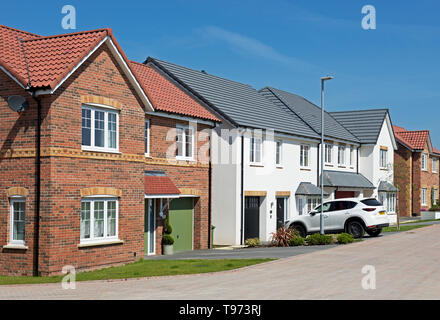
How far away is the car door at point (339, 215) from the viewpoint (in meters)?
25.7

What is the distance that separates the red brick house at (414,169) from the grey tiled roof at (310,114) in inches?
347

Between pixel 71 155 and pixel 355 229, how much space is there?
14.3 m

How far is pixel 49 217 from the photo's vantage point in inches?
635

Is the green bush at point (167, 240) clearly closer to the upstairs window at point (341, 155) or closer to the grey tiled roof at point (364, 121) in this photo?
the upstairs window at point (341, 155)

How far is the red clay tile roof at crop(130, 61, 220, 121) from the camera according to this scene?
22906 millimetres

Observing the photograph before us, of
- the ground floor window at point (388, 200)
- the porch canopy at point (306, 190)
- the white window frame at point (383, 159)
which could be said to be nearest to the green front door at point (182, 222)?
the porch canopy at point (306, 190)

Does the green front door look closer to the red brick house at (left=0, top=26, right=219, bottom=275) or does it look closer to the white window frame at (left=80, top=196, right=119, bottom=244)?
the red brick house at (left=0, top=26, right=219, bottom=275)

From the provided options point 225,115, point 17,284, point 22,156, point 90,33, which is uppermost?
point 90,33

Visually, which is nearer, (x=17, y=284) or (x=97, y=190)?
(x=17, y=284)

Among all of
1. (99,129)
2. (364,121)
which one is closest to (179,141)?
(99,129)

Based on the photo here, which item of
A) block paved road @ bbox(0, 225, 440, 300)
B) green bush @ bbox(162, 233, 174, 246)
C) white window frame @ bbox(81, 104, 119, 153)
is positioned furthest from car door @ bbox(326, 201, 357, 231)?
white window frame @ bbox(81, 104, 119, 153)
